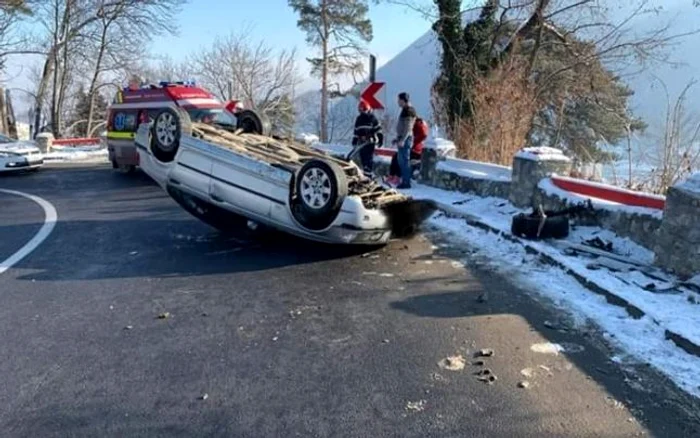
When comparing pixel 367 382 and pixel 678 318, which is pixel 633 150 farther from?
pixel 367 382

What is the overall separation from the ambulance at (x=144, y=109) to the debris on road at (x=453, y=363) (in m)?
11.2

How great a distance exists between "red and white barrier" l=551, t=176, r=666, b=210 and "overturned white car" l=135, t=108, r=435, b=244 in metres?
1.97

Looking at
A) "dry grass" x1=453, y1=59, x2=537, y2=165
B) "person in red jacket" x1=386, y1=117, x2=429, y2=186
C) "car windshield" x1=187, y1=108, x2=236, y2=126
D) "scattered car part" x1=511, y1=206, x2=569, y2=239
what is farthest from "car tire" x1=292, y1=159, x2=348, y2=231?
"car windshield" x1=187, y1=108, x2=236, y2=126

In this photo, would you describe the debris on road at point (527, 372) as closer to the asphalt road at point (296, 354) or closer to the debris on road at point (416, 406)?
the asphalt road at point (296, 354)

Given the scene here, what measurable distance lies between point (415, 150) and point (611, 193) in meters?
5.73

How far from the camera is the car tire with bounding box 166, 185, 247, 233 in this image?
7.42 m

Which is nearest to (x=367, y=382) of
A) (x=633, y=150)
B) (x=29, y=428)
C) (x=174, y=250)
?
(x=29, y=428)

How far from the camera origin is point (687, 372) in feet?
12.6

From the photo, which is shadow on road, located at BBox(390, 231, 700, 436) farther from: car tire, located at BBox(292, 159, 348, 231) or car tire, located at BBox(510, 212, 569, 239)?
car tire, located at BBox(292, 159, 348, 231)

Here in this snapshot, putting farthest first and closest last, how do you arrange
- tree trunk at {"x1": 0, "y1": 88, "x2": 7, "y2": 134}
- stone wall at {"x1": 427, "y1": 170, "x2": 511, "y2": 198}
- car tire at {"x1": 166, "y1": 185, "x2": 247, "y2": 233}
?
tree trunk at {"x1": 0, "y1": 88, "x2": 7, "y2": 134} < stone wall at {"x1": 427, "y1": 170, "x2": 511, "y2": 198} < car tire at {"x1": 166, "y1": 185, "x2": 247, "y2": 233}

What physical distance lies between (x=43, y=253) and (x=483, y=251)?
17.5 ft

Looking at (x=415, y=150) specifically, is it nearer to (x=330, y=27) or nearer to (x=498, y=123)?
(x=498, y=123)

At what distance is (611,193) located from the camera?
24.0 ft

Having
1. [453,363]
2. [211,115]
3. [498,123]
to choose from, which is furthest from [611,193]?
[211,115]
